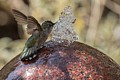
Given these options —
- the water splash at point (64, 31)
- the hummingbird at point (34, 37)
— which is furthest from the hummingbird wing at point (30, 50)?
the water splash at point (64, 31)

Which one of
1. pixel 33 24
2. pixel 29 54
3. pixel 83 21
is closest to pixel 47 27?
pixel 33 24

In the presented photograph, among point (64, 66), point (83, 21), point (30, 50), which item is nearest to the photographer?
point (64, 66)

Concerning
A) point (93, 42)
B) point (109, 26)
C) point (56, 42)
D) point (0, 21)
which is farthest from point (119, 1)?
point (56, 42)

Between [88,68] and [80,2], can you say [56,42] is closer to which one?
[88,68]

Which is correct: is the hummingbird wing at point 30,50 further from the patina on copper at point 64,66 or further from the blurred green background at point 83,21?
the blurred green background at point 83,21

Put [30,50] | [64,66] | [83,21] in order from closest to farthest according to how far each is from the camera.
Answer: [64,66] < [30,50] < [83,21]

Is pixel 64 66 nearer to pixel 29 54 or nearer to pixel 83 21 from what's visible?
pixel 29 54

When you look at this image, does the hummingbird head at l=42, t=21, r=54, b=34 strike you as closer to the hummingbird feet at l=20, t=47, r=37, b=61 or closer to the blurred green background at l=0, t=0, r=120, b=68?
the hummingbird feet at l=20, t=47, r=37, b=61

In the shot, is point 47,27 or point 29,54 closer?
point 29,54
